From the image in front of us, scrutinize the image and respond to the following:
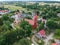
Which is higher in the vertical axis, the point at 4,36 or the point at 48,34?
the point at 4,36

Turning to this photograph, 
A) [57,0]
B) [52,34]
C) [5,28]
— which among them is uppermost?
[5,28]

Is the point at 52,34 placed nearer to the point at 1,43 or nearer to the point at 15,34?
the point at 15,34

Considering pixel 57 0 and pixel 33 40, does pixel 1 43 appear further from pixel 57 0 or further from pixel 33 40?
pixel 57 0

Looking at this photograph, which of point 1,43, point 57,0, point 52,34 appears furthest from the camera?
point 57,0

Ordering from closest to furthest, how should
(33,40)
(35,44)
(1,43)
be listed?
(1,43) < (35,44) < (33,40)

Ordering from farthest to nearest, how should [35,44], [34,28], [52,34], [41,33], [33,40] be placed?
1. [34,28]
2. [52,34]
3. [41,33]
4. [33,40]
5. [35,44]

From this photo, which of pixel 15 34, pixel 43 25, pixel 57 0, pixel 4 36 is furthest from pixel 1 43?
pixel 57 0

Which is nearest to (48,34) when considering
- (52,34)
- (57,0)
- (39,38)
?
(52,34)

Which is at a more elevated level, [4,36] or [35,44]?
[4,36]

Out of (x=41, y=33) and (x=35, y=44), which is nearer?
(x=35, y=44)
